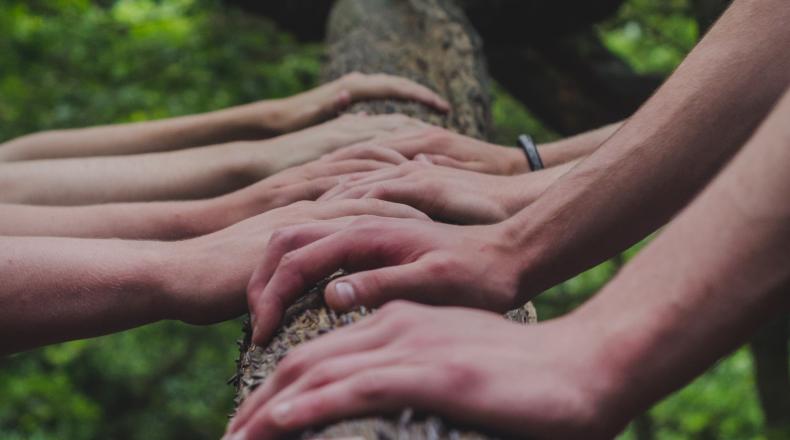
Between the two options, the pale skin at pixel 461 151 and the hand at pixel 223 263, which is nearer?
the hand at pixel 223 263

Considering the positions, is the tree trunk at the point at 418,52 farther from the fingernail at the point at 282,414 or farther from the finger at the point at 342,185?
the fingernail at the point at 282,414

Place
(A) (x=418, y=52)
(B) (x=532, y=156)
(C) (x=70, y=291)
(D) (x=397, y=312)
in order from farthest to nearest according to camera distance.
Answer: (A) (x=418, y=52) < (B) (x=532, y=156) < (C) (x=70, y=291) < (D) (x=397, y=312)

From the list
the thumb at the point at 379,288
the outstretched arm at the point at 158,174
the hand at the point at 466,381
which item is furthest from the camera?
the outstretched arm at the point at 158,174

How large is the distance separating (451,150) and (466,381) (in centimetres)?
156

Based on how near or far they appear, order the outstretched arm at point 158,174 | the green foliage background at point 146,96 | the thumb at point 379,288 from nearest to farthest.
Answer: the thumb at point 379,288 < the outstretched arm at point 158,174 < the green foliage background at point 146,96

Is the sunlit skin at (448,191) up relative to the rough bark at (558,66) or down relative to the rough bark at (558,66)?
down

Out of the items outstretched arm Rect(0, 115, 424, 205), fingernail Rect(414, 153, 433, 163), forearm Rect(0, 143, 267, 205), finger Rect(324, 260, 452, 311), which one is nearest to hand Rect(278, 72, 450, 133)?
outstretched arm Rect(0, 115, 424, 205)

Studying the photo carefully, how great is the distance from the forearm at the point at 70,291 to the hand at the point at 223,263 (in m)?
0.04

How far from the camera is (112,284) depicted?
1745 mm

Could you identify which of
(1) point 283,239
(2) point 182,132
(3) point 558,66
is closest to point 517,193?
(1) point 283,239

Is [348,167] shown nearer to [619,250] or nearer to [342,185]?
[342,185]

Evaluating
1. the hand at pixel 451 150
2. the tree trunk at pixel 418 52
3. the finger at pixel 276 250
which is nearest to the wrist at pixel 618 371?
the finger at pixel 276 250

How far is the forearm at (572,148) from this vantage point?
104 inches

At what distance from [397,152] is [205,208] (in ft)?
1.80
